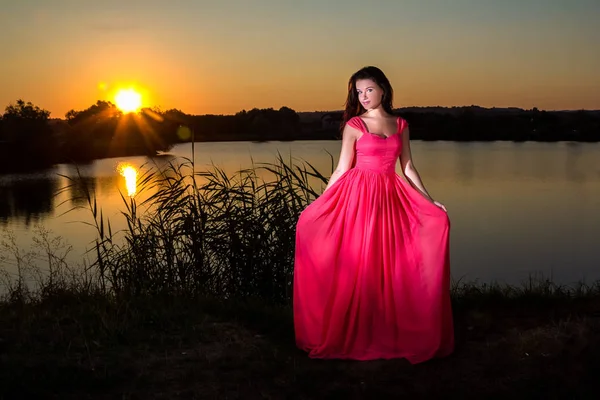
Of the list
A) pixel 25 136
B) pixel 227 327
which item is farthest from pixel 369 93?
pixel 25 136

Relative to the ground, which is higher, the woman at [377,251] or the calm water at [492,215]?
the woman at [377,251]

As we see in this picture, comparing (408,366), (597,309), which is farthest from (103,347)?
(597,309)

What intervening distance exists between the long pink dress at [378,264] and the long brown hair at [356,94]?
11 cm

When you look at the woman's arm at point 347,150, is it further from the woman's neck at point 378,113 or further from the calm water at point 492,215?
the calm water at point 492,215

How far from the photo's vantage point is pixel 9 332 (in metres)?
4.54

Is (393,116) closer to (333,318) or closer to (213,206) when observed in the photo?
(333,318)

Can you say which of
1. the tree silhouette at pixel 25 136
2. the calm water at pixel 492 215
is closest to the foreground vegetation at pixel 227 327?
the calm water at pixel 492 215

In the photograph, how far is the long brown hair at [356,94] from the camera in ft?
13.3

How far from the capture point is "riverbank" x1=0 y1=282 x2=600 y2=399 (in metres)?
3.66

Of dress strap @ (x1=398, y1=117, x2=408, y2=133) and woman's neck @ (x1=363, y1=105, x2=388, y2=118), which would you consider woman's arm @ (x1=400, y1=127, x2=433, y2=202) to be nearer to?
dress strap @ (x1=398, y1=117, x2=408, y2=133)

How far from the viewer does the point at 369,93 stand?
403cm

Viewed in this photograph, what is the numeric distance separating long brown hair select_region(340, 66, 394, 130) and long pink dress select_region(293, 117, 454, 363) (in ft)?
0.37

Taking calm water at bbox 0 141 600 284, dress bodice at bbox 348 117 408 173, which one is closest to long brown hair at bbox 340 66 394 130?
dress bodice at bbox 348 117 408 173

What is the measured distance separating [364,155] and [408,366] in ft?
4.20
